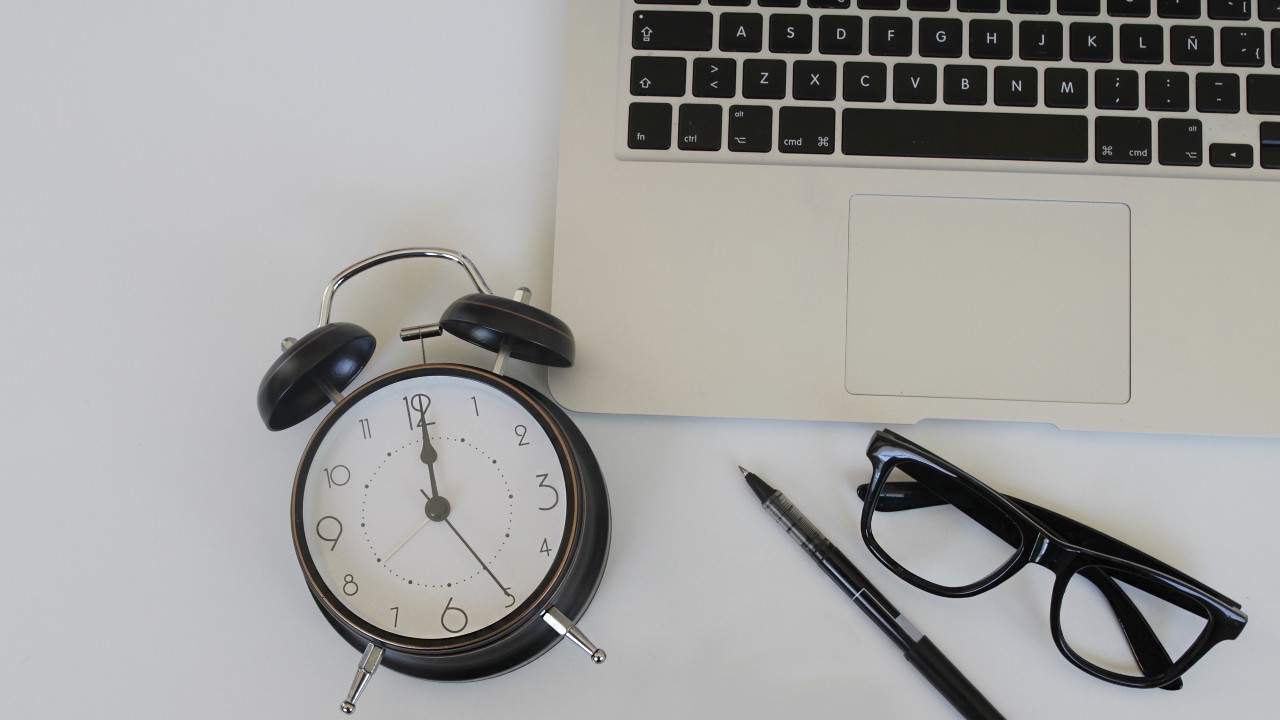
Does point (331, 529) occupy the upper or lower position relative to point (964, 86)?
lower

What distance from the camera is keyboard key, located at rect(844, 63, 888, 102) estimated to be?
1.94 feet

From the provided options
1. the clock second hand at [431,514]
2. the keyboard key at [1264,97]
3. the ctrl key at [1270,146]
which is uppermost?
the keyboard key at [1264,97]

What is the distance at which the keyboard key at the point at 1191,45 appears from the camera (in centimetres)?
59

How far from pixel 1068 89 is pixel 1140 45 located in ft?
0.19

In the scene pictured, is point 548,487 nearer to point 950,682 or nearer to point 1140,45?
point 950,682

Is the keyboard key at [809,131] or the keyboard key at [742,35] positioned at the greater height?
the keyboard key at [742,35]

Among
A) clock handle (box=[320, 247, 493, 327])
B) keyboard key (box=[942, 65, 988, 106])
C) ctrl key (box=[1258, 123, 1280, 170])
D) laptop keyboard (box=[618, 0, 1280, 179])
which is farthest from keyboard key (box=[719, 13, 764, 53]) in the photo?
ctrl key (box=[1258, 123, 1280, 170])

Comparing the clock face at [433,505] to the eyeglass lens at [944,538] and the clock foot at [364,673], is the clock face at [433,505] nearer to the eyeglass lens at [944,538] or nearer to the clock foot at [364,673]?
the clock foot at [364,673]

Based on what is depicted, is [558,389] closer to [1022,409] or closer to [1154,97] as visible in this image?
[1022,409]

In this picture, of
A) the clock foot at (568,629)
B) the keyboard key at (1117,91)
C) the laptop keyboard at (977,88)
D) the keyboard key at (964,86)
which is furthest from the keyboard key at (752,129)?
the clock foot at (568,629)

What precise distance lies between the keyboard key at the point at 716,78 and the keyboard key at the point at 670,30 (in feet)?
0.05

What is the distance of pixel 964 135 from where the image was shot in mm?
589

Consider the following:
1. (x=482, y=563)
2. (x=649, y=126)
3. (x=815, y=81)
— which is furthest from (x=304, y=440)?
(x=815, y=81)

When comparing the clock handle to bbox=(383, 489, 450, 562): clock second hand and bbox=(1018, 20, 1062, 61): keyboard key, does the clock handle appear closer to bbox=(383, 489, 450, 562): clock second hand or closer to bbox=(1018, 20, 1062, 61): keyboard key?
bbox=(383, 489, 450, 562): clock second hand
